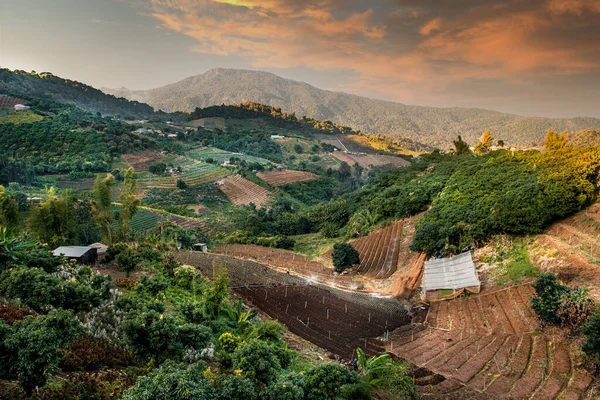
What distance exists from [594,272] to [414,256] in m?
9.62

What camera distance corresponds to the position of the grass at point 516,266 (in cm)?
1588

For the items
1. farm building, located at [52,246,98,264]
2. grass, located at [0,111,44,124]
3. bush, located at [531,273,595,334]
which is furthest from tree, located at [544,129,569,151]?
grass, located at [0,111,44,124]

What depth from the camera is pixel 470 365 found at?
1095cm

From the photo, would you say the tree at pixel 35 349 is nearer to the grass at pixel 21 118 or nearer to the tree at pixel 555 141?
the tree at pixel 555 141

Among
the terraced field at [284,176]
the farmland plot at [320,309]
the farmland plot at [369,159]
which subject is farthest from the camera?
the farmland plot at [369,159]

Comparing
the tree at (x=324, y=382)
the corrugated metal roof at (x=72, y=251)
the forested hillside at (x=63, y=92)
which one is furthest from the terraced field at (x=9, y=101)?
the tree at (x=324, y=382)

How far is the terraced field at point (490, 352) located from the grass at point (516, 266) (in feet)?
2.71

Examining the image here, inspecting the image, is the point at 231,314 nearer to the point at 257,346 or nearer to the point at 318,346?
the point at 318,346

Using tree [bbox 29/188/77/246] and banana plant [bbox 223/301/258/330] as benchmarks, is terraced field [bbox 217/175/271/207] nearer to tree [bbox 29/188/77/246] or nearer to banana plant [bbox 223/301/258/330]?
tree [bbox 29/188/77/246]

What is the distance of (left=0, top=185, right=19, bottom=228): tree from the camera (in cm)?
→ 1675

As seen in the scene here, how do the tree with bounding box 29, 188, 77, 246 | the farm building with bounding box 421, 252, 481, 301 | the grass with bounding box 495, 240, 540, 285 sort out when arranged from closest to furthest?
the grass with bounding box 495, 240, 540, 285 → the farm building with bounding box 421, 252, 481, 301 → the tree with bounding box 29, 188, 77, 246

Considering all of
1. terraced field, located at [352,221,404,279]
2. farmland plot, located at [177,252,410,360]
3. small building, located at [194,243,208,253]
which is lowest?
small building, located at [194,243,208,253]

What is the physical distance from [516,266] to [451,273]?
2.85 metres

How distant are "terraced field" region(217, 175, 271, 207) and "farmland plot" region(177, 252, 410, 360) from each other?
27742mm
